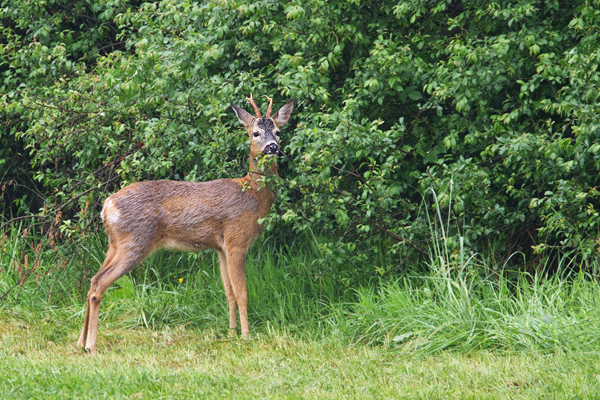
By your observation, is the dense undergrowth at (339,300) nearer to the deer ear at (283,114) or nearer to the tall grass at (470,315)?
the tall grass at (470,315)

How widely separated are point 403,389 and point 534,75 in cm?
319

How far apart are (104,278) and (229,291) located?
1186mm

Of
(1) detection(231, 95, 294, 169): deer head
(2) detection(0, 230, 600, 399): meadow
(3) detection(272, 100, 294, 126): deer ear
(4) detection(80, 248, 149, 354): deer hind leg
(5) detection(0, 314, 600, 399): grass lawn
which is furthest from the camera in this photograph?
(3) detection(272, 100, 294, 126): deer ear

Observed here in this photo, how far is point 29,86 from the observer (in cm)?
884

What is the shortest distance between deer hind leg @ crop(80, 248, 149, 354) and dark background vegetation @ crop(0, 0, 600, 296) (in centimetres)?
93

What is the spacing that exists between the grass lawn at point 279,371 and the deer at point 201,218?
1.78ft

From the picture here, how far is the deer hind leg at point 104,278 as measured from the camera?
21.1ft

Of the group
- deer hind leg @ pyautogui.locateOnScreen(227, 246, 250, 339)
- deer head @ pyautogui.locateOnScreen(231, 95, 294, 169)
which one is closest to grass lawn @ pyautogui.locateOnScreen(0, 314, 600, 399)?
deer hind leg @ pyautogui.locateOnScreen(227, 246, 250, 339)

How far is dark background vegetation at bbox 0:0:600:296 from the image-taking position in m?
6.50

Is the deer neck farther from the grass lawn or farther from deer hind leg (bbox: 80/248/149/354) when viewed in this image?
the grass lawn

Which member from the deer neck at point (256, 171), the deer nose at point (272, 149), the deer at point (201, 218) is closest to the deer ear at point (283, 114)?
the deer at point (201, 218)

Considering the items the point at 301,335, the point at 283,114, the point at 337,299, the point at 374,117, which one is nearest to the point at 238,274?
the point at 301,335

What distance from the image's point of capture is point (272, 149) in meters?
6.64

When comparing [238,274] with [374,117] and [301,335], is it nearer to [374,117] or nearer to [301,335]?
[301,335]
